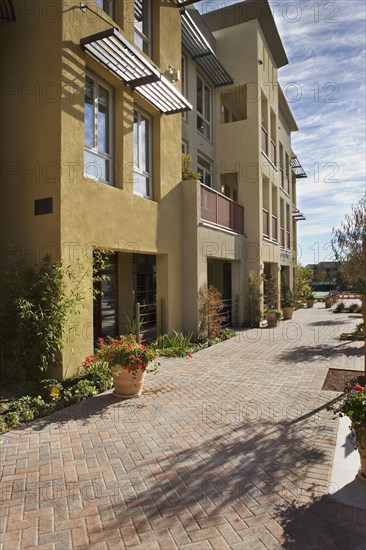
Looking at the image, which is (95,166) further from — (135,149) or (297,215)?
(297,215)

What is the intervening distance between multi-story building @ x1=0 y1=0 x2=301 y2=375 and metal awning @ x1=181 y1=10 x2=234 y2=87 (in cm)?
5

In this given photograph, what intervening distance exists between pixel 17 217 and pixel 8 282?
1467 mm

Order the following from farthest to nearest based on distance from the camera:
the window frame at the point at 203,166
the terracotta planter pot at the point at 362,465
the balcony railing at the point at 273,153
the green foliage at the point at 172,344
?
the balcony railing at the point at 273,153, the window frame at the point at 203,166, the green foliage at the point at 172,344, the terracotta planter pot at the point at 362,465

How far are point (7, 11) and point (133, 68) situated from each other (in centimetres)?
255

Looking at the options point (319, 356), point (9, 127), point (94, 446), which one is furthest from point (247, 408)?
point (9, 127)

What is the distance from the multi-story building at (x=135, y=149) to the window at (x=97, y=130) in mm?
31

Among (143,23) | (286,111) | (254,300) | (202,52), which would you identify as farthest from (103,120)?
(286,111)

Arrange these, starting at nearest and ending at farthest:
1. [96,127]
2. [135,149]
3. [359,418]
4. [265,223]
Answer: [359,418]
[96,127]
[135,149]
[265,223]

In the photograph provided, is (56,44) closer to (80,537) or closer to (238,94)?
(80,537)

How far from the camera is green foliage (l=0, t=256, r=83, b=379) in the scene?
249 inches

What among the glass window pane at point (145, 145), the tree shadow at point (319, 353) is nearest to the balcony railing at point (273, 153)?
the glass window pane at point (145, 145)

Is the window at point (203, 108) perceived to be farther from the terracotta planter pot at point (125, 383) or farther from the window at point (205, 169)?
the terracotta planter pot at point (125, 383)

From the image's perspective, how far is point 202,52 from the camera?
13.7 meters

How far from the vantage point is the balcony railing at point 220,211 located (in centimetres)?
1227
